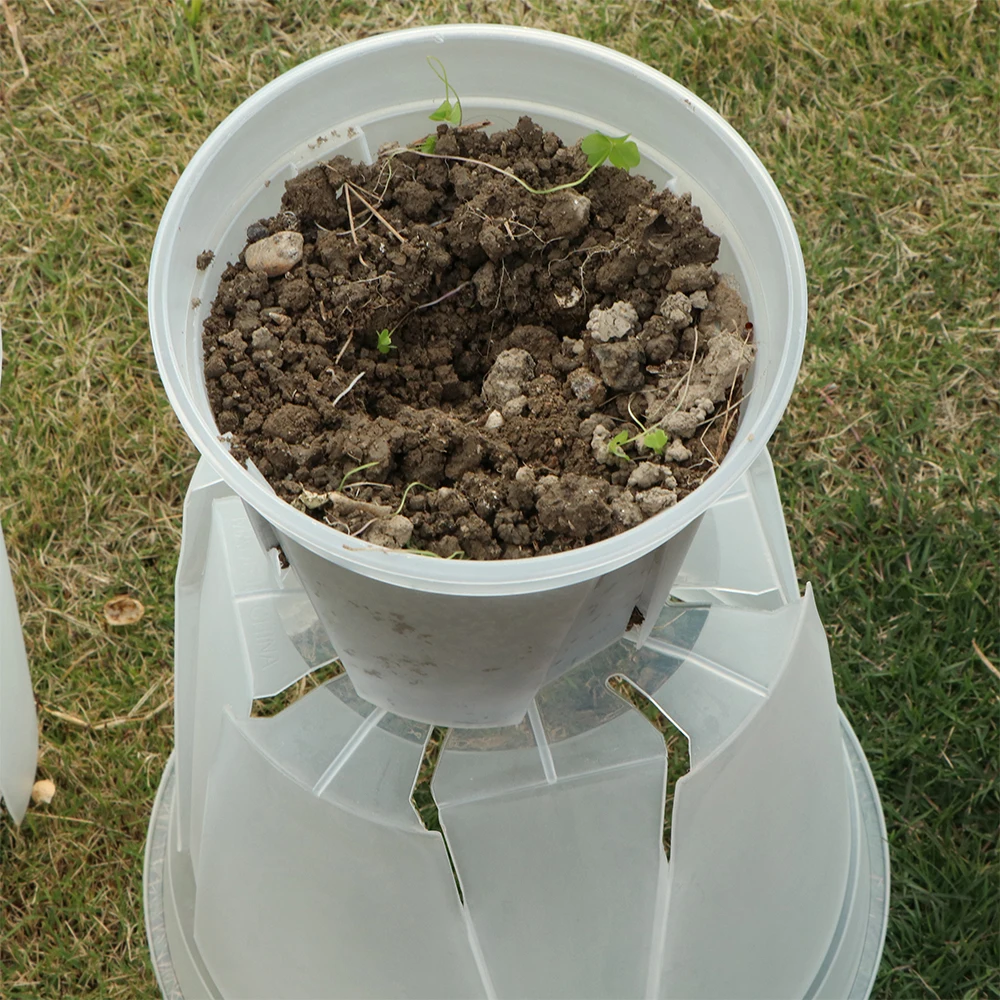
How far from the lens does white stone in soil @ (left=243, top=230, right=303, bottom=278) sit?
38.2 inches

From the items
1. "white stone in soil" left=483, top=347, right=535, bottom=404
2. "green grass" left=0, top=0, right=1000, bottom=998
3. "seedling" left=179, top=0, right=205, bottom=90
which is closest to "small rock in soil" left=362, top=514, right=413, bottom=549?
"white stone in soil" left=483, top=347, right=535, bottom=404

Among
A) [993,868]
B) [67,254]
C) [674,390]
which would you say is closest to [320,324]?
[674,390]

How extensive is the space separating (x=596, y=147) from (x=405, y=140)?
0.60 feet

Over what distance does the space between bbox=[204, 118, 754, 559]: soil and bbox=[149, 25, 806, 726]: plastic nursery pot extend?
31 millimetres

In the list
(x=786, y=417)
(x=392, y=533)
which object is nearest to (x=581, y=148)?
(x=392, y=533)

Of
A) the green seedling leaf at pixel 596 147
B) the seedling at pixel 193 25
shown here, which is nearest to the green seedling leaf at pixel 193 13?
the seedling at pixel 193 25

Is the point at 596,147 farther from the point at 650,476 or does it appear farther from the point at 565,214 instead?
the point at 650,476

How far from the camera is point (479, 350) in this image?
1.03 metres

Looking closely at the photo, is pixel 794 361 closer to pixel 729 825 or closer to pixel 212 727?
pixel 729 825

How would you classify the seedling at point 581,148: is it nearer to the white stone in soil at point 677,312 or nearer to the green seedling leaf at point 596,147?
the green seedling leaf at point 596,147

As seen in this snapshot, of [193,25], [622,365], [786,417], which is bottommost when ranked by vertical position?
[786,417]

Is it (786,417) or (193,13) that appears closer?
(786,417)

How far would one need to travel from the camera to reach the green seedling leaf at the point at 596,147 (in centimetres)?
98

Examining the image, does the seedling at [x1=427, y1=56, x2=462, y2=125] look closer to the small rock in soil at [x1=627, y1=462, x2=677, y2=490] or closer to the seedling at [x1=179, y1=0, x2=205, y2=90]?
the small rock in soil at [x1=627, y1=462, x2=677, y2=490]
